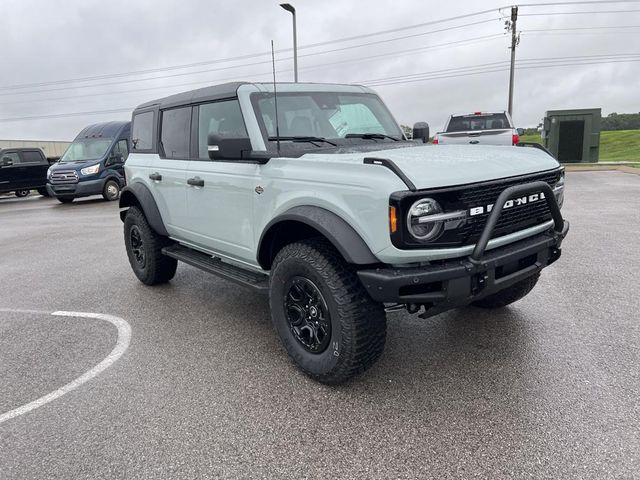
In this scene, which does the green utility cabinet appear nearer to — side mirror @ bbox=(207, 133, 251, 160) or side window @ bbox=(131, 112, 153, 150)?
side window @ bbox=(131, 112, 153, 150)

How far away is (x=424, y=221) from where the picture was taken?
2594mm

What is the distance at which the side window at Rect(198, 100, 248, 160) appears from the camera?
385 centimetres

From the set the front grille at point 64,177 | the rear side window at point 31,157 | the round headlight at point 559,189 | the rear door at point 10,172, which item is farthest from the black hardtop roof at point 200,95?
the rear side window at point 31,157

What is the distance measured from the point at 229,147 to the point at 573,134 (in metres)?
21.9

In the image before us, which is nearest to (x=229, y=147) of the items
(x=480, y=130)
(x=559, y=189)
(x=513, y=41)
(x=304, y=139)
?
(x=304, y=139)

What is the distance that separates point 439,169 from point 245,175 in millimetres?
1517

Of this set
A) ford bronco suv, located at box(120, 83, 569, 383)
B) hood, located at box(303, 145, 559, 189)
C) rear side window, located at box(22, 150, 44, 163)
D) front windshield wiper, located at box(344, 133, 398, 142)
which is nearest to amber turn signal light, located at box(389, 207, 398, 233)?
ford bronco suv, located at box(120, 83, 569, 383)

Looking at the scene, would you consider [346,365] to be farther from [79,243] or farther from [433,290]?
[79,243]

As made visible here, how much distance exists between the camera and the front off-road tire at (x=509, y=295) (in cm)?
395

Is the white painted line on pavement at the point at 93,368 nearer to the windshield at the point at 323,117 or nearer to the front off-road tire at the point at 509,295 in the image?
the windshield at the point at 323,117

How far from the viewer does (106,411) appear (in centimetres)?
293

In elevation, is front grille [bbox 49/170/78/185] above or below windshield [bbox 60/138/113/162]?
below

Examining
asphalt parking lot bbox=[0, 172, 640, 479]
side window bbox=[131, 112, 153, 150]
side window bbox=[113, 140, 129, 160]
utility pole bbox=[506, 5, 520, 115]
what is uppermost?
utility pole bbox=[506, 5, 520, 115]

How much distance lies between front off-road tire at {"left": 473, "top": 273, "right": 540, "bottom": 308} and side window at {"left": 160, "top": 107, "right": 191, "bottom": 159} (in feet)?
9.72
